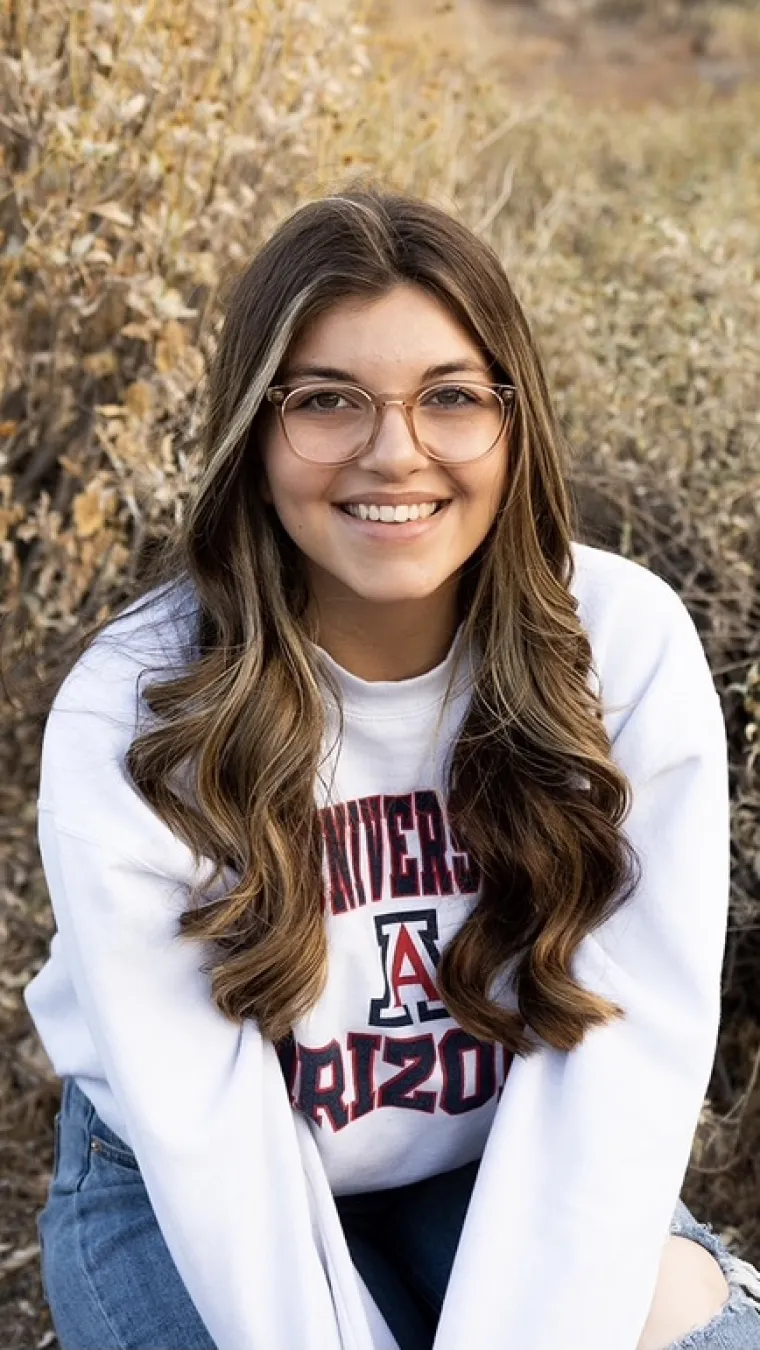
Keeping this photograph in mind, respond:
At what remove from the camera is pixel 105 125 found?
247 cm

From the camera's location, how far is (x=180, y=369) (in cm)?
256

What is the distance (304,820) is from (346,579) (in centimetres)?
27

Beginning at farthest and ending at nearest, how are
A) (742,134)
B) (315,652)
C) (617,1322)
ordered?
1. (742,134)
2. (315,652)
3. (617,1322)

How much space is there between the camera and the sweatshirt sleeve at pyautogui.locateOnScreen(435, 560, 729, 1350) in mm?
1632

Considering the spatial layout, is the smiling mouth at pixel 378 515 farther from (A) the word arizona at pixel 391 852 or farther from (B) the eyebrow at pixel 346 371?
(A) the word arizona at pixel 391 852

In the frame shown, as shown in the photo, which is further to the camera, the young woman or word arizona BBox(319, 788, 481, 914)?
word arizona BBox(319, 788, 481, 914)

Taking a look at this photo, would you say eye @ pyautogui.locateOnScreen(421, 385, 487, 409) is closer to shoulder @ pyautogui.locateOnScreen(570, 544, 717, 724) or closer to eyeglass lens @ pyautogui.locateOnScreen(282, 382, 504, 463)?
eyeglass lens @ pyautogui.locateOnScreen(282, 382, 504, 463)

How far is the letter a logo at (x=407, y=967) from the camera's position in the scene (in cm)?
174

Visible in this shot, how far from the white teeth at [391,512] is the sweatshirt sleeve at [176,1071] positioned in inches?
13.3

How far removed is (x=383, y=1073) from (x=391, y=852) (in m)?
0.25

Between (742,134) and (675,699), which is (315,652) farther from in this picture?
(742,134)

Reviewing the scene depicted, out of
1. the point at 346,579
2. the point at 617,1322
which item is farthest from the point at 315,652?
the point at 617,1322

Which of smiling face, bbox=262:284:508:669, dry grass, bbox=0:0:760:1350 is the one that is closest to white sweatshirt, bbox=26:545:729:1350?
smiling face, bbox=262:284:508:669

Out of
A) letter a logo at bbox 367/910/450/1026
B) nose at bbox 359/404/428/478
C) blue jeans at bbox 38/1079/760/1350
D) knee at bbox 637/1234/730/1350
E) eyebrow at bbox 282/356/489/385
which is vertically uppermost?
eyebrow at bbox 282/356/489/385
